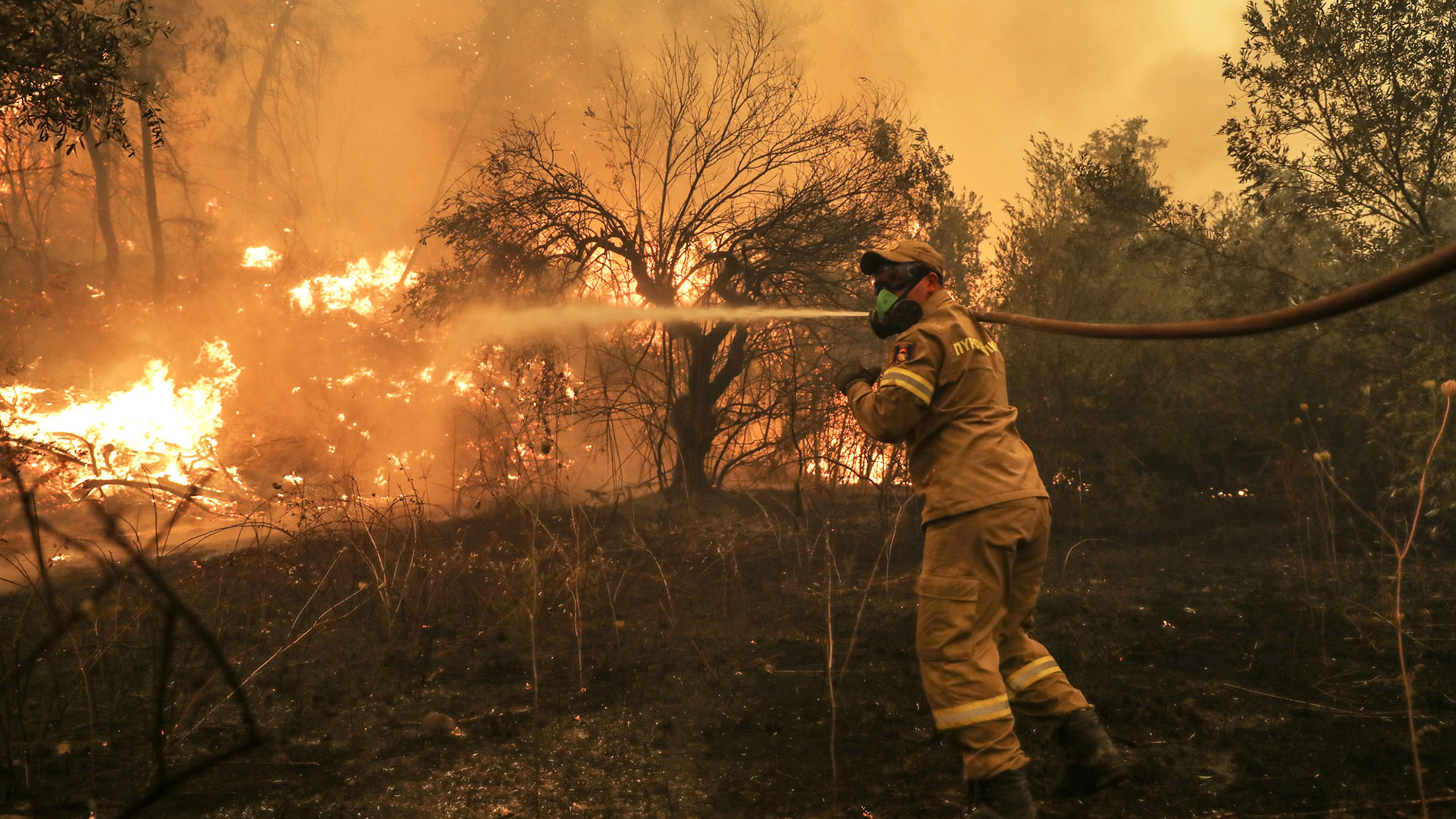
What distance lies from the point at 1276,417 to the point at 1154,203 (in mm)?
3038

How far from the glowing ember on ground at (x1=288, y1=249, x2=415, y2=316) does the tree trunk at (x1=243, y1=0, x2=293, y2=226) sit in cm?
471

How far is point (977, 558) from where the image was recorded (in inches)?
122

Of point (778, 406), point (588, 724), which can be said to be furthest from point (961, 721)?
point (778, 406)

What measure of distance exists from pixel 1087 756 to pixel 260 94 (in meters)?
25.5

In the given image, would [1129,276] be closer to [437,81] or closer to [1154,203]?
[1154,203]

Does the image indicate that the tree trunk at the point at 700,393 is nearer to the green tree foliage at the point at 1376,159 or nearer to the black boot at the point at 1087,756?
the green tree foliage at the point at 1376,159

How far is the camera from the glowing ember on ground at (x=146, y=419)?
13.2m

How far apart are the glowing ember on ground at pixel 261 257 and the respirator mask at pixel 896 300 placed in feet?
62.0

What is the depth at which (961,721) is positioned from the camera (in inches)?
114

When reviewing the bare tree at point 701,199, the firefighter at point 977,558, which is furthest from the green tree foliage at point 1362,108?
the firefighter at point 977,558

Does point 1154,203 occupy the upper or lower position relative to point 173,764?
upper

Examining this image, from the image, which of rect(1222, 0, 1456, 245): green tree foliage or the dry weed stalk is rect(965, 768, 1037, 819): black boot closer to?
the dry weed stalk

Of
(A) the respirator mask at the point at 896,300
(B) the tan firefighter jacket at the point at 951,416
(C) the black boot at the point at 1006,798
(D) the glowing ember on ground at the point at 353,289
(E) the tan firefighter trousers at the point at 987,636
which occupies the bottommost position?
(C) the black boot at the point at 1006,798

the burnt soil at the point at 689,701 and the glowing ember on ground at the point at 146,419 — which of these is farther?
the glowing ember on ground at the point at 146,419
